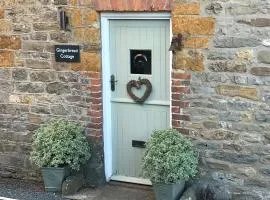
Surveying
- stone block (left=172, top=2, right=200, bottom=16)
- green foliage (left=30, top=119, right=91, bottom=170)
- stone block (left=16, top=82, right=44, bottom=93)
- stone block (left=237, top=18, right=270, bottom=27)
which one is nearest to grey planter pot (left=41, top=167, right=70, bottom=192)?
green foliage (left=30, top=119, right=91, bottom=170)

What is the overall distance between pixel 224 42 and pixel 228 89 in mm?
538

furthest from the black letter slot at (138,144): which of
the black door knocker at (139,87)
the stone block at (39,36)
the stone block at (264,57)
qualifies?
the stone block at (264,57)

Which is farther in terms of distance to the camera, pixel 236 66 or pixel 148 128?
pixel 148 128

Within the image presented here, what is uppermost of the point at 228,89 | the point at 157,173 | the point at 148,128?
the point at 228,89

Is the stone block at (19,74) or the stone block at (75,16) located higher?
the stone block at (75,16)

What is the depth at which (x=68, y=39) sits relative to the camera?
647 cm

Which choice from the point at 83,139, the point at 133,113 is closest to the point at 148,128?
the point at 133,113

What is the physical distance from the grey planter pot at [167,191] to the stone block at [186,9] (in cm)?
197

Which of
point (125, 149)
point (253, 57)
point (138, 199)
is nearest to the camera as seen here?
point (253, 57)

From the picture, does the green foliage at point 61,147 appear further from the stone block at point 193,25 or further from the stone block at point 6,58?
the stone block at point 193,25

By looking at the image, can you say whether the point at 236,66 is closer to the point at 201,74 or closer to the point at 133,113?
the point at 201,74

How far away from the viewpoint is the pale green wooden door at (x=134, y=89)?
621 cm

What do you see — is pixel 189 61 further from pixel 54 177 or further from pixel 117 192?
pixel 54 177

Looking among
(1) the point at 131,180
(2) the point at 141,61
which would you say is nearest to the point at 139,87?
(2) the point at 141,61
